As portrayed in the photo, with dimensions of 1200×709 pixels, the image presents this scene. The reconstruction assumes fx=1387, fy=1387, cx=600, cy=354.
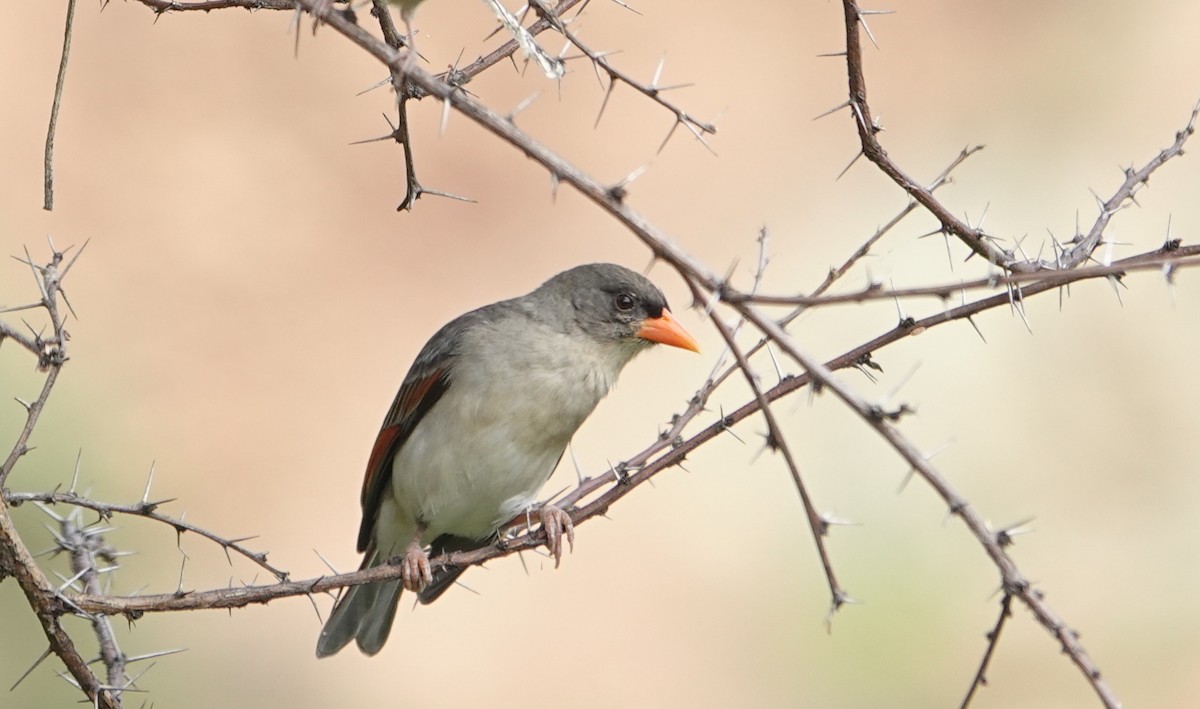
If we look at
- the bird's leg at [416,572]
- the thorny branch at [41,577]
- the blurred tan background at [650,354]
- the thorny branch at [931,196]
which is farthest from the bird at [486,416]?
the blurred tan background at [650,354]

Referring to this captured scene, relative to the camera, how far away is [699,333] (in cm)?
873

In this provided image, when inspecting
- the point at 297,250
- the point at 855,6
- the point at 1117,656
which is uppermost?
the point at 297,250

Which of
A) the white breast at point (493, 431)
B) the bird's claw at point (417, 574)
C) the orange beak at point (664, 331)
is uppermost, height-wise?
the orange beak at point (664, 331)

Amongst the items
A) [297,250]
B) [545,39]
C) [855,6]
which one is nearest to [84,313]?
[297,250]

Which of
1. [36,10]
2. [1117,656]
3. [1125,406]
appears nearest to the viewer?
[1117,656]

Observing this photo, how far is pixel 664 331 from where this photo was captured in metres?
5.23

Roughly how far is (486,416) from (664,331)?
75 centimetres

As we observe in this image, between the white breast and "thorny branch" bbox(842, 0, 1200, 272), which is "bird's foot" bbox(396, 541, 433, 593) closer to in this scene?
the white breast

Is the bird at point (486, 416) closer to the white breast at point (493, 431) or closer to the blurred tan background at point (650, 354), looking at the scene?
the white breast at point (493, 431)

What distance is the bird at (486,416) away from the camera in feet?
16.5

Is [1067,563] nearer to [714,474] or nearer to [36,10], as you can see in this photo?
[714,474]

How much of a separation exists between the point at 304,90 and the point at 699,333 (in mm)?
3687

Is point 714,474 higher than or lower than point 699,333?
lower

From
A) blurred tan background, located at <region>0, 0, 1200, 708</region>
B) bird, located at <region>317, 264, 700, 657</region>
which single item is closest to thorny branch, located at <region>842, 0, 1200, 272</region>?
bird, located at <region>317, 264, 700, 657</region>
